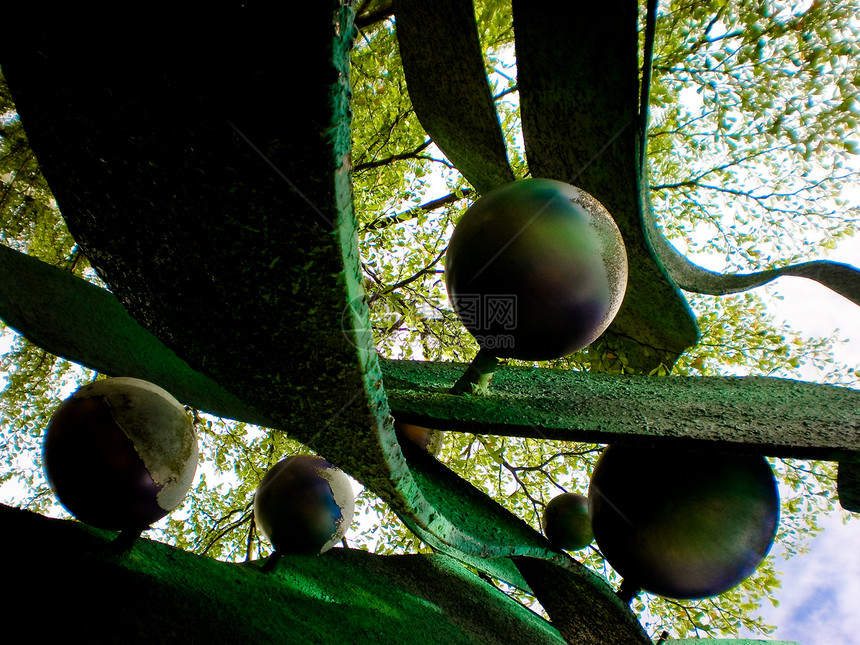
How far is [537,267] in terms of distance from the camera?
1.21 m

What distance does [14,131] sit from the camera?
536cm

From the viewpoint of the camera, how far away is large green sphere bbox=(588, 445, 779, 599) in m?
1.45

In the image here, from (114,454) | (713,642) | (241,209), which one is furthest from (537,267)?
(713,642)

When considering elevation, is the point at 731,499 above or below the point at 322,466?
above

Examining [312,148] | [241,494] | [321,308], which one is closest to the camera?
[312,148]

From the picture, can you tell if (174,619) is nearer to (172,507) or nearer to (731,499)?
(172,507)

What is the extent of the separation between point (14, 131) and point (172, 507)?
18.7ft

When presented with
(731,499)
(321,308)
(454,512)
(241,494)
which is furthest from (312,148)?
(241,494)

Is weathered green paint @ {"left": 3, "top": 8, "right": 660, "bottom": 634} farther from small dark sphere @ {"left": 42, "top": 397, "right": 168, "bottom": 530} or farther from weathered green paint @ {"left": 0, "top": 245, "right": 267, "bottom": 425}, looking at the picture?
weathered green paint @ {"left": 0, "top": 245, "right": 267, "bottom": 425}

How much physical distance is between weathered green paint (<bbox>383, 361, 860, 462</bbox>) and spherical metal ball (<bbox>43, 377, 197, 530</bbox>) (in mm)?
801

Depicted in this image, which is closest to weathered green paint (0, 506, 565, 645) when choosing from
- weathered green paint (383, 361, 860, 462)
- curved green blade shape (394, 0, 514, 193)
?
weathered green paint (383, 361, 860, 462)

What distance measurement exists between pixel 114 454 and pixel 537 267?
1.45 meters

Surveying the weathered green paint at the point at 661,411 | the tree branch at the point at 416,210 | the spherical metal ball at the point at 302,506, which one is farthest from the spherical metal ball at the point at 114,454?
the tree branch at the point at 416,210

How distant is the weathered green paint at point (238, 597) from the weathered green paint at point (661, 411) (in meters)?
1.14
